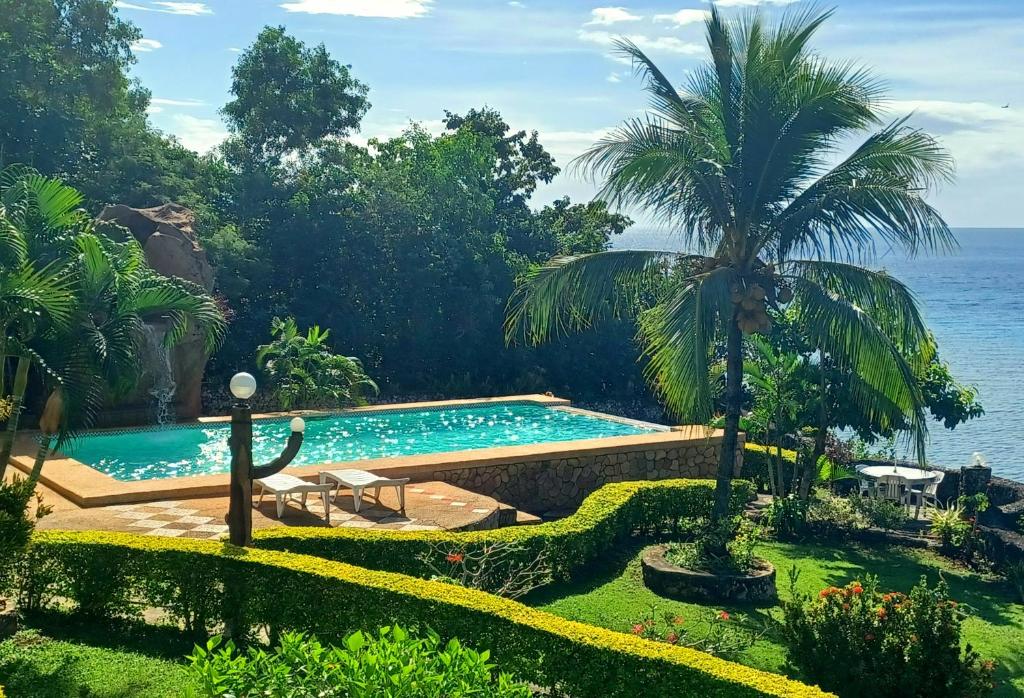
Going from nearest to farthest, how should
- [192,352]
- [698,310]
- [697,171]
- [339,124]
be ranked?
1. [698,310]
2. [697,171]
3. [192,352]
4. [339,124]

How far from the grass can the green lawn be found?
143 inches

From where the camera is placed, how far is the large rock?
19703 mm

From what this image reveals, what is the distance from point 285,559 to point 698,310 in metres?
4.61

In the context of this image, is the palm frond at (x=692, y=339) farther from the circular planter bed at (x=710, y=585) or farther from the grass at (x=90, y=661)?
the grass at (x=90, y=661)

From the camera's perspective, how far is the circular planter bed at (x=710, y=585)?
10.2 m

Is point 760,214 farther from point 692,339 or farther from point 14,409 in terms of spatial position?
point 14,409

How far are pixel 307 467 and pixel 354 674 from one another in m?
9.13

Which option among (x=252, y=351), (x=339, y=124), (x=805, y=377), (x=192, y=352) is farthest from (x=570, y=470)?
(x=339, y=124)

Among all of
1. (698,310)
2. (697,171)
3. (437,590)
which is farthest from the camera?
(697,171)

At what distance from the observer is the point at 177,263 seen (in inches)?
808

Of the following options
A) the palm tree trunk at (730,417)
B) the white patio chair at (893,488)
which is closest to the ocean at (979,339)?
the palm tree trunk at (730,417)

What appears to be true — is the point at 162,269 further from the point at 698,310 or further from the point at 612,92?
the point at 698,310

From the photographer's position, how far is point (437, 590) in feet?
25.6

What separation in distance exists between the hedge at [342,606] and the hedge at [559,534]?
0.86 m
